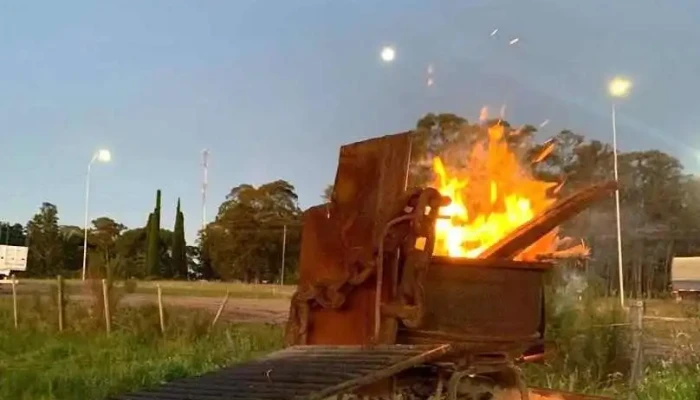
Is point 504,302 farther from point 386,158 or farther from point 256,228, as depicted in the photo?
point 256,228

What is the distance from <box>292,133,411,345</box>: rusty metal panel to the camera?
520cm

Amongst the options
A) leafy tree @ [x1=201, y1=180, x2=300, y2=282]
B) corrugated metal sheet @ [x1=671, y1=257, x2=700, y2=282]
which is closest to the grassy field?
corrugated metal sheet @ [x1=671, y1=257, x2=700, y2=282]

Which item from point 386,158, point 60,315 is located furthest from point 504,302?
point 60,315

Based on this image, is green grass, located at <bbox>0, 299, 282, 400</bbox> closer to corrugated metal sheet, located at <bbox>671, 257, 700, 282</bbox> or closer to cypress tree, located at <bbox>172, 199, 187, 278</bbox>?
corrugated metal sheet, located at <bbox>671, 257, 700, 282</bbox>

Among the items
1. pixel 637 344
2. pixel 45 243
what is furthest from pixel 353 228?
pixel 45 243

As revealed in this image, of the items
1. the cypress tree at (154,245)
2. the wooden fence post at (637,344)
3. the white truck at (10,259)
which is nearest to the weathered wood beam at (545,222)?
the wooden fence post at (637,344)

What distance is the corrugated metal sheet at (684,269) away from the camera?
2285 cm

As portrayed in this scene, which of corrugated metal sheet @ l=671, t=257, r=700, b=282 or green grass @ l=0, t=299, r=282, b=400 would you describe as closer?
green grass @ l=0, t=299, r=282, b=400

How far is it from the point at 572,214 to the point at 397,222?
55.9 inches

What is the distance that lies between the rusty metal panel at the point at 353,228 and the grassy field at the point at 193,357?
1.71m

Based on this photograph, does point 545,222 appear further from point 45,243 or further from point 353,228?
point 45,243

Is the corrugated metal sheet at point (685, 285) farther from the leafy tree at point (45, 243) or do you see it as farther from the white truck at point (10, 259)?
the leafy tree at point (45, 243)

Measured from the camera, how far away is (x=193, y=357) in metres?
9.98

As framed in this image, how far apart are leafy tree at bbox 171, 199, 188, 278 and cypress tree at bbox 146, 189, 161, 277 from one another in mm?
1595
